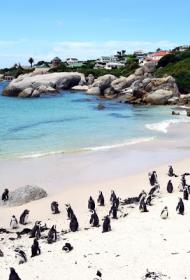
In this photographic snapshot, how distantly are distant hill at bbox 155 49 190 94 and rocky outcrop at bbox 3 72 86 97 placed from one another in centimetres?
1621

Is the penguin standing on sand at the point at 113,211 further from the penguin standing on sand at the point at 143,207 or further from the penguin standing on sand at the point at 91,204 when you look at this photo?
the penguin standing on sand at the point at 91,204

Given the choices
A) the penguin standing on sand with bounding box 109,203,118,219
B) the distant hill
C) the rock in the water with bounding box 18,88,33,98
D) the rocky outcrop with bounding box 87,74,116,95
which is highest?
the distant hill

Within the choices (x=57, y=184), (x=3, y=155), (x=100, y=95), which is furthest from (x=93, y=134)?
(x=100, y=95)

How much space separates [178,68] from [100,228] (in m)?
78.2

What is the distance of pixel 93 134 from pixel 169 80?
110 feet

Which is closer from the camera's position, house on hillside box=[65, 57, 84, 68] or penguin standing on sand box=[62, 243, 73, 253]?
penguin standing on sand box=[62, 243, 73, 253]

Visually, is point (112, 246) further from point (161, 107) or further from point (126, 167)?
point (161, 107)

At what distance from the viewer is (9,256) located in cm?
1589

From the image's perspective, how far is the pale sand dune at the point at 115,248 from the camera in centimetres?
1409

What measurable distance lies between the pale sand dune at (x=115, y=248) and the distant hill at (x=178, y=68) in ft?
197

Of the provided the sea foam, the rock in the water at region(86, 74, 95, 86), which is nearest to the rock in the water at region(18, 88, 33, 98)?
the rock in the water at region(86, 74, 95, 86)

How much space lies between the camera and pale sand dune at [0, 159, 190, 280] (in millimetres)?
14094

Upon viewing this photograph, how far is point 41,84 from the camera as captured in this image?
92.6 metres

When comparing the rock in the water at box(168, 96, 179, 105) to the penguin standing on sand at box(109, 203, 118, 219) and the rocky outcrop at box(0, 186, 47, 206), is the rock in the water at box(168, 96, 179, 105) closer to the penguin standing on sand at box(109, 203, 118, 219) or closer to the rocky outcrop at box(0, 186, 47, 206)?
the rocky outcrop at box(0, 186, 47, 206)
